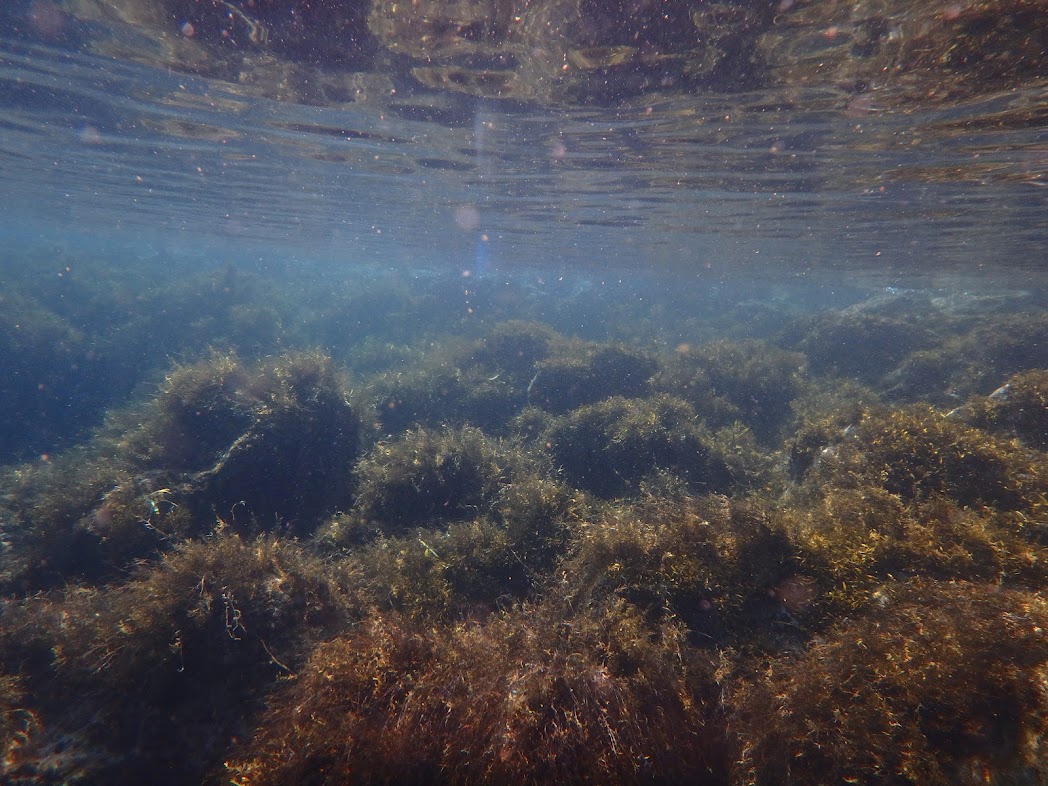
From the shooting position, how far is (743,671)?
4027mm

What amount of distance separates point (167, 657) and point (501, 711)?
398 cm

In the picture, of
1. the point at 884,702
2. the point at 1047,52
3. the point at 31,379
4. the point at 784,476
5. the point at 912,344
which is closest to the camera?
the point at 884,702

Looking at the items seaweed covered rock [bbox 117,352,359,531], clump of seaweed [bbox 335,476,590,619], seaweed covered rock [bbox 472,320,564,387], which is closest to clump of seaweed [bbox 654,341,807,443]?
seaweed covered rock [bbox 472,320,564,387]

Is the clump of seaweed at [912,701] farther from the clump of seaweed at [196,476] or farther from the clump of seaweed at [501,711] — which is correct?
the clump of seaweed at [196,476]

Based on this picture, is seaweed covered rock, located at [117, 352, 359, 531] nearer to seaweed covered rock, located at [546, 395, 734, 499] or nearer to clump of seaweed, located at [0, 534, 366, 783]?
clump of seaweed, located at [0, 534, 366, 783]

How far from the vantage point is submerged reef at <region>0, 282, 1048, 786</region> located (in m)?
3.37

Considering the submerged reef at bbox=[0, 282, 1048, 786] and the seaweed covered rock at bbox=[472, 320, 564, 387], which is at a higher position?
the submerged reef at bbox=[0, 282, 1048, 786]

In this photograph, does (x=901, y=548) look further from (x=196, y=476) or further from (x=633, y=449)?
(x=196, y=476)

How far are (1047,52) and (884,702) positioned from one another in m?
10.3

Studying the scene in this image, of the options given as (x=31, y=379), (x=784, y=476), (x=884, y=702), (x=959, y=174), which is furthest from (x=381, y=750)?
(x=31, y=379)

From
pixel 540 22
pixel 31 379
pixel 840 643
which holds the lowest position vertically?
pixel 31 379

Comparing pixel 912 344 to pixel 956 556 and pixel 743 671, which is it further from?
pixel 743 671

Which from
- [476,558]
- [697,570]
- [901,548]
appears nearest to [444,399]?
[476,558]

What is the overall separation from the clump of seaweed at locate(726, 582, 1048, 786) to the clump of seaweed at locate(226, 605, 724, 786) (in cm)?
48
